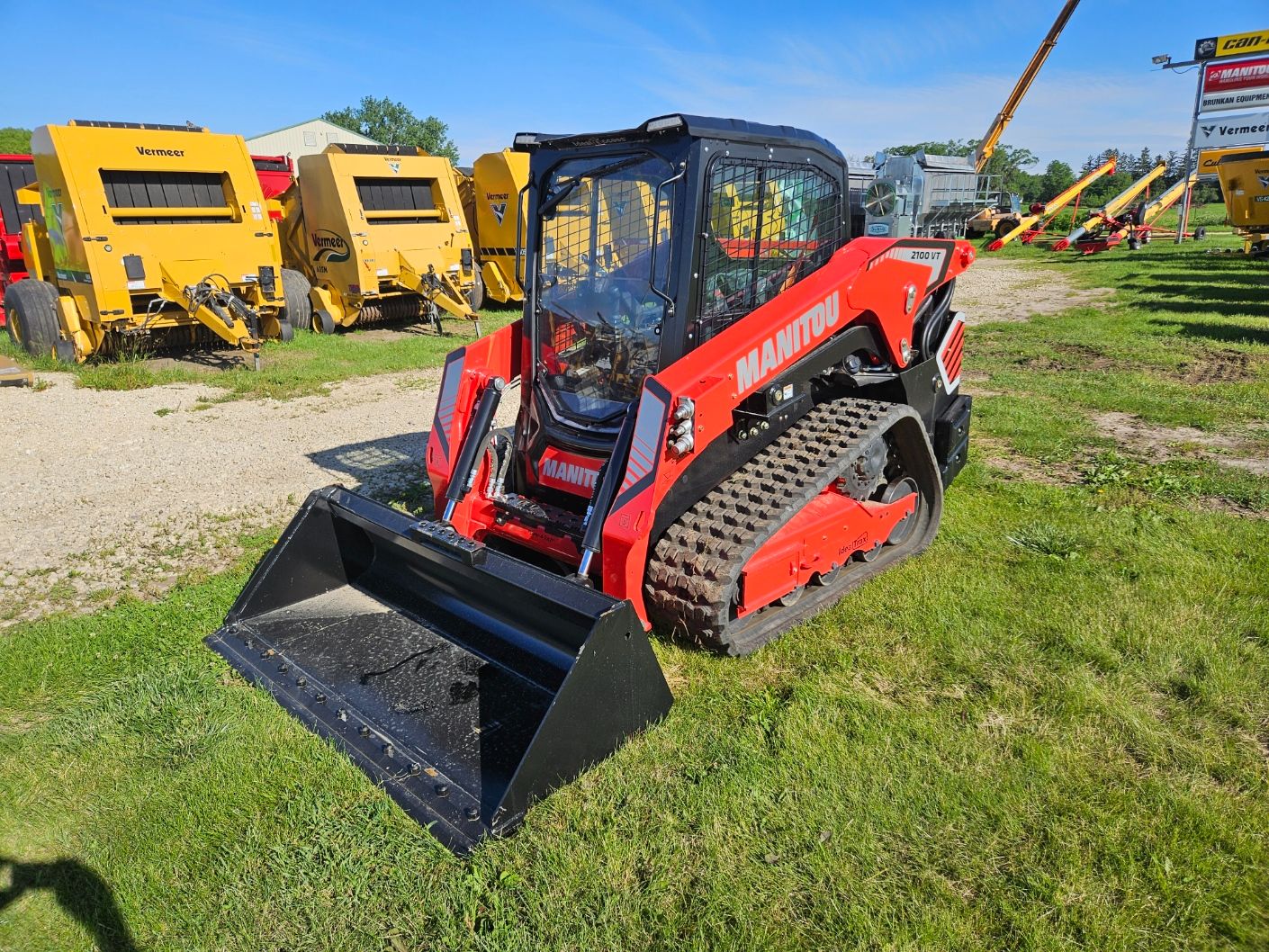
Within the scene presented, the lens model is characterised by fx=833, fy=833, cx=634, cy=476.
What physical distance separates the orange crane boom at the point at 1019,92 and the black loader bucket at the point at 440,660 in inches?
1093

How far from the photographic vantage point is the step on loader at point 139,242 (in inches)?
352

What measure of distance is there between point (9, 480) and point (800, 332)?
5789mm

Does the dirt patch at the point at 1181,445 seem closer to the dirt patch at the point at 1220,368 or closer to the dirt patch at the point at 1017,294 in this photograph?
the dirt patch at the point at 1220,368

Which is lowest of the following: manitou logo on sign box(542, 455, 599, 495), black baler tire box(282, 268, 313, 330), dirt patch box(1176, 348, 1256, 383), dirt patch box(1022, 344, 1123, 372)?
dirt patch box(1176, 348, 1256, 383)

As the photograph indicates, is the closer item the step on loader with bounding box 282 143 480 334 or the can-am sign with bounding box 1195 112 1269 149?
the step on loader with bounding box 282 143 480 334

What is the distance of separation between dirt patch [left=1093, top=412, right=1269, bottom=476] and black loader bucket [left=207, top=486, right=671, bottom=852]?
4.95m

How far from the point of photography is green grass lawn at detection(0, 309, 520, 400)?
8.98 meters

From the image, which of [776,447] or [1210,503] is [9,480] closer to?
[776,447]

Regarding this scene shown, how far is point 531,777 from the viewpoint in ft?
8.59

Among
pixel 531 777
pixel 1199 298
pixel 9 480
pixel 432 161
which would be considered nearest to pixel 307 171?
pixel 432 161

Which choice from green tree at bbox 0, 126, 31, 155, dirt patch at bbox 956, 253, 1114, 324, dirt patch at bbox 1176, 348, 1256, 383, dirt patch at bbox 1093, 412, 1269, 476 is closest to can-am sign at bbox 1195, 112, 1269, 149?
dirt patch at bbox 956, 253, 1114, 324

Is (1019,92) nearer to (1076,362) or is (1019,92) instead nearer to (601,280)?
(1076,362)

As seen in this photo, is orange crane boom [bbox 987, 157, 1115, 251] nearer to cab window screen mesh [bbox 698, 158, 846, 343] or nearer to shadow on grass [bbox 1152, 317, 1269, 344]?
shadow on grass [bbox 1152, 317, 1269, 344]

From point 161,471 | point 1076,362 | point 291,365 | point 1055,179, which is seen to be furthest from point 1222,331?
point 1055,179
